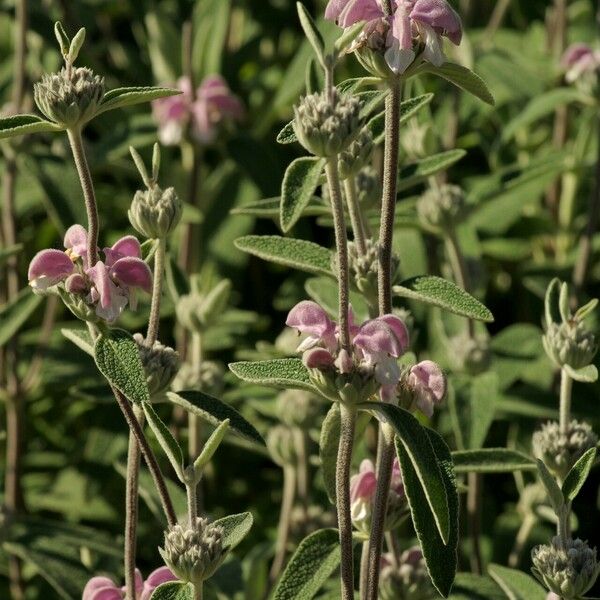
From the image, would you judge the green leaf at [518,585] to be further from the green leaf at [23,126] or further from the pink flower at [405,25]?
the green leaf at [23,126]

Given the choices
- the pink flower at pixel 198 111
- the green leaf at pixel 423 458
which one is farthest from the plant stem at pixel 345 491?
the pink flower at pixel 198 111

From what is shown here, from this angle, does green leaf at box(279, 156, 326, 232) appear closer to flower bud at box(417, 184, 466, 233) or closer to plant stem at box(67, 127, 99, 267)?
plant stem at box(67, 127, 99, 267)

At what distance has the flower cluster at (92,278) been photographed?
4.12 feet

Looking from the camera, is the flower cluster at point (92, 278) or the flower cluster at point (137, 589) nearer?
the flower cluster at point (92, 278)

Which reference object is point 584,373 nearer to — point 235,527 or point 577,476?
point 577,476

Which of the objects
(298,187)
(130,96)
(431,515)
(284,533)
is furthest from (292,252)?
→ (284,533)

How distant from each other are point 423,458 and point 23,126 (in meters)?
0.55

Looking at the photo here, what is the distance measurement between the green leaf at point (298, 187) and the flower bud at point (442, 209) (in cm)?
85

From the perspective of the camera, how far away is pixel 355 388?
1.21 meters

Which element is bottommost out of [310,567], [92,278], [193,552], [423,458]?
[310,567]

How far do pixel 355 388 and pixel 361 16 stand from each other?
15.5 inches

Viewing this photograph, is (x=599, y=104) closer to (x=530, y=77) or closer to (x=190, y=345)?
(x=530, y=77)

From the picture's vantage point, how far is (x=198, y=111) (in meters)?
2.67

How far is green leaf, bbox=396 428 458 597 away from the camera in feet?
3.89
